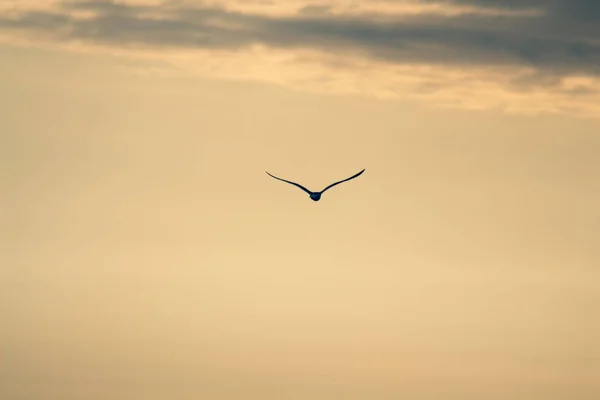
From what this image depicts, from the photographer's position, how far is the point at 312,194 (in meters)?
150

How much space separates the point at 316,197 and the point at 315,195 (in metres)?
1.79

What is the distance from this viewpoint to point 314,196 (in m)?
149

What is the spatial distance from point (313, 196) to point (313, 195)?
0.89m

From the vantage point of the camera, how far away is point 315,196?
149 m

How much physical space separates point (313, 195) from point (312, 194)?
0.44 m

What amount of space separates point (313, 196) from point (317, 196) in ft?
2.21

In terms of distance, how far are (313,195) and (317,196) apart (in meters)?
1.20

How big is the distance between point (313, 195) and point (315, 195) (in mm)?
355

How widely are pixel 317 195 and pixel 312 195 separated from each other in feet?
3.39

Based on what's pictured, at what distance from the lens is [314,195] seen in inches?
5881

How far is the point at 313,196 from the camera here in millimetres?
148500

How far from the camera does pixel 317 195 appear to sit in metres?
149

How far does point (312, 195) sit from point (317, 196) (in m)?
1.40

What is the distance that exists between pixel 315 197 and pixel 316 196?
115cm
